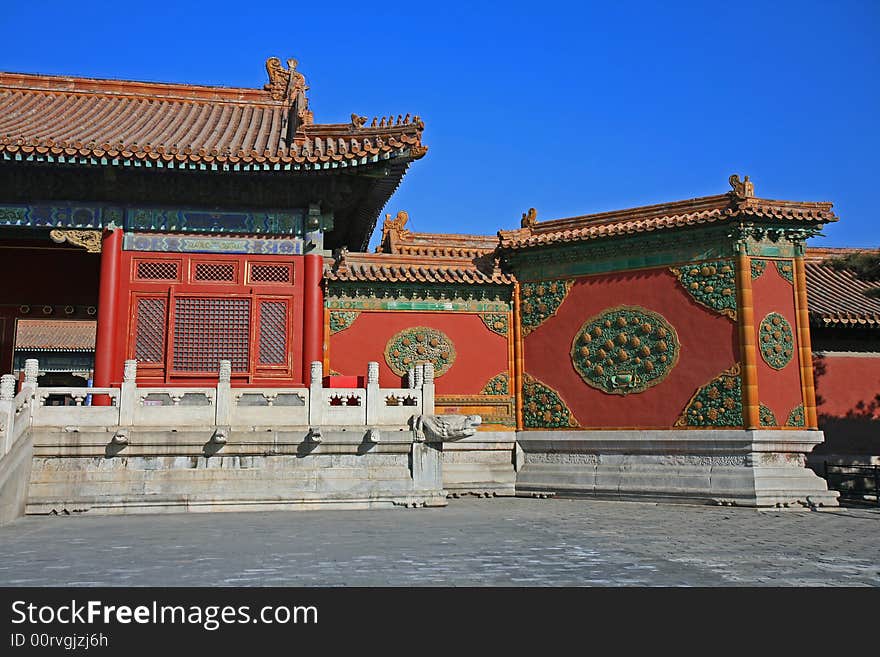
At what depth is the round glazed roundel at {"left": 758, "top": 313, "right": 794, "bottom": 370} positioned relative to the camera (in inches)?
538

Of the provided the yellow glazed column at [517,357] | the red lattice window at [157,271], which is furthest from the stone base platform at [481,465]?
the red lattice window at [157,271]

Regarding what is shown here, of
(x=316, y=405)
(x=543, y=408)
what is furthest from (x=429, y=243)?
(x=316, y=405)

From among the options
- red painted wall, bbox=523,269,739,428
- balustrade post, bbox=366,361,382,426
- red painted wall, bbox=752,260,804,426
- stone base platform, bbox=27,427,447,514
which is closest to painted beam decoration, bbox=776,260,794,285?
red painted wall, bbox=752,260,804,426

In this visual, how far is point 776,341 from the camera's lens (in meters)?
13.8

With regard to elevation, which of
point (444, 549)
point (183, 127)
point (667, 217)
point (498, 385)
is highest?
point (183, 127)

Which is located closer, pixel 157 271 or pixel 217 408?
pixel 217 408

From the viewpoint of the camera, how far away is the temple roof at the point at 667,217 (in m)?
13.8

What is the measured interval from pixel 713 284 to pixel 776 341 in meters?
1.49

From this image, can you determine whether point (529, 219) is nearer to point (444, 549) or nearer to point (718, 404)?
point (718, 404)

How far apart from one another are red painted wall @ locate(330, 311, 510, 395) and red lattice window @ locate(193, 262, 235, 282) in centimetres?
240

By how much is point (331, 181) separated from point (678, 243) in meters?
6.62

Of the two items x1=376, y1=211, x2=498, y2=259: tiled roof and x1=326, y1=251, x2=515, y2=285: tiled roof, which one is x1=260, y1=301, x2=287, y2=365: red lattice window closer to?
x1=326, y1=251, x2=515, y2=285: tiled roof
